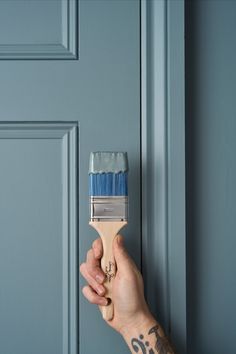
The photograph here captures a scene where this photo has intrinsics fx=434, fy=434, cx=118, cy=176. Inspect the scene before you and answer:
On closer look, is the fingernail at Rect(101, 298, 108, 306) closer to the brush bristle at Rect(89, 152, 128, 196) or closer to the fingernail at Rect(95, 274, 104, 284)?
the fingernail at Rect(95, 274, 104, 284)

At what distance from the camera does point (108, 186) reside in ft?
2.38

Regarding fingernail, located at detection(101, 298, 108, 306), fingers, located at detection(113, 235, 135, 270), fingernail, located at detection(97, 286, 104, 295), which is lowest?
fingernail, located at detection(101, 298, 108, 306)

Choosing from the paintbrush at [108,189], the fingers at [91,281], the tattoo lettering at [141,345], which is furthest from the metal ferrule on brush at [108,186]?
the tattoo lettering at [141,345]

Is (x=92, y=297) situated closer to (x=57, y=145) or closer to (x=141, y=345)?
(x=141, y=345)

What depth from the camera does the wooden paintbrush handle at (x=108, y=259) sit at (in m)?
0.75

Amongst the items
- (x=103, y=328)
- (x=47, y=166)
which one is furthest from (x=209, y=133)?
(x=103, y=328)

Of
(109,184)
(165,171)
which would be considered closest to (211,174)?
(165,171)

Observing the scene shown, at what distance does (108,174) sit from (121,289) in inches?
7.6

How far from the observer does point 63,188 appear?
82 cm

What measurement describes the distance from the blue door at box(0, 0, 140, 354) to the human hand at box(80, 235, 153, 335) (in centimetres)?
6

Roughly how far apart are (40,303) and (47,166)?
0.85 ft

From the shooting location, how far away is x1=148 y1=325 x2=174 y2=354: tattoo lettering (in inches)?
28.2

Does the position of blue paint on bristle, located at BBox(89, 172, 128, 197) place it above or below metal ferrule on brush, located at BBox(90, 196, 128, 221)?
above

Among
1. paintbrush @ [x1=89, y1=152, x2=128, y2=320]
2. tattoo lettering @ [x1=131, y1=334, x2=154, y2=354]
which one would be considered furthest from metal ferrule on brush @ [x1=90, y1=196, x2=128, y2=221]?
tattoo lettering @ [x1=131, y1=334, x2=154, y2=354]
